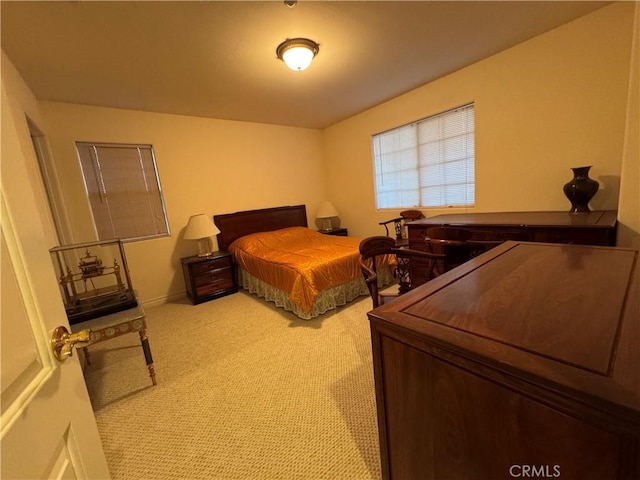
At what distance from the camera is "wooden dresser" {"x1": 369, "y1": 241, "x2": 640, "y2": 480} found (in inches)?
Answer: 20.4

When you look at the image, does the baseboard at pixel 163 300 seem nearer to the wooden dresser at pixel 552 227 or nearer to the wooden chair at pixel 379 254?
the wooden chair at pixel 379 254

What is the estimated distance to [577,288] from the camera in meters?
0.96

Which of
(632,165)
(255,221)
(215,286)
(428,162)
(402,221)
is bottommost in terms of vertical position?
(215,286)

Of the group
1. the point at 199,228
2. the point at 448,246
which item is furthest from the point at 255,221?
the point at 448,246

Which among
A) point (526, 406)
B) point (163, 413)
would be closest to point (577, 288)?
point (526, 406)

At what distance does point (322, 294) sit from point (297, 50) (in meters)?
2.19

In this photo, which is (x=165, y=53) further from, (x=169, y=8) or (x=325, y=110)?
(x=325, y=110)

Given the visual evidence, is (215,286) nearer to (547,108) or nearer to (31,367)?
(31,367)

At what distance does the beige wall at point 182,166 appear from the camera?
119 inches

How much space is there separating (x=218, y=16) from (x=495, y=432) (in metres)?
2.58

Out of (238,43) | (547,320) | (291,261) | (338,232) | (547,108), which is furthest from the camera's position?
(338,232)

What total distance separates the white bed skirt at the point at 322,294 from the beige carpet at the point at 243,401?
0.12m

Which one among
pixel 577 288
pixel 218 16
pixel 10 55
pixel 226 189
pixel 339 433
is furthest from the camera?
pixel 226 189

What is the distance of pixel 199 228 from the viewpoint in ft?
11.5
